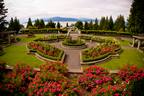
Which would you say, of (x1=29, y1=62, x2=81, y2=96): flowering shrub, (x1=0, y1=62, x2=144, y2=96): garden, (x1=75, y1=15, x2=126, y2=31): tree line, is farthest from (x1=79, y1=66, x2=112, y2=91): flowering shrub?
(x1=75, y1=15, x2=126, y2=31): tree line

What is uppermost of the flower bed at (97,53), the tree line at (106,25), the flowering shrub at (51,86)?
the tree line at (106,25)

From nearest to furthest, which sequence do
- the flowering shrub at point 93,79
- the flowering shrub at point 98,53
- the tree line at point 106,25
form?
the flowering shrub at point 93,79 < the flowering shrub at point 98,53 < the tree line at point 106,25

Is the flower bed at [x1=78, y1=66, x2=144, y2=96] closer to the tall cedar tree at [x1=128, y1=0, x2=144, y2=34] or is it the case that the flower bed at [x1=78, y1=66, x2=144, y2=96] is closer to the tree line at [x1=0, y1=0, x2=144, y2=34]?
the tree line at [x1=0, y1=0, x2=144, y2=34]

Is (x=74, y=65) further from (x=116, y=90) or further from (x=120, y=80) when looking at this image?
(x=116, y=90)

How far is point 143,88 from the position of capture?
23.6 ft

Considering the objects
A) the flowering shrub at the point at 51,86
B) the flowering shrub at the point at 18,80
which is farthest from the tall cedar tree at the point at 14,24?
the flowering shrub at the point at 51,86

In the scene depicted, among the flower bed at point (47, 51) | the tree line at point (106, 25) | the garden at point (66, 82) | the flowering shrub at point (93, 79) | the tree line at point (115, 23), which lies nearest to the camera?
the garden at point (66, 82)

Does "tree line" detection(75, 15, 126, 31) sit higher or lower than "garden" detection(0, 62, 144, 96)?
higher

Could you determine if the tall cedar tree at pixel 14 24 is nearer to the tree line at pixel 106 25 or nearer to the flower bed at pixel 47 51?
the tree line at pixel 106 25

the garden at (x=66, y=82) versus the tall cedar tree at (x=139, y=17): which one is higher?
the tall cedar tree at (x=139, y=17)

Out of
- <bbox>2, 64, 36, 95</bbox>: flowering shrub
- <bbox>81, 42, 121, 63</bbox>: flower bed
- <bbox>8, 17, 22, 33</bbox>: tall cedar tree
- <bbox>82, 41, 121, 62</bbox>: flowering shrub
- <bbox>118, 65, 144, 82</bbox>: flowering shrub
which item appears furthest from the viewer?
<bbox>8, 17, 22, 33</bbox>: tall cedar tree

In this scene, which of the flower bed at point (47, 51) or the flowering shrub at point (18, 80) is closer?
the flowering shrub at point (18, 80)

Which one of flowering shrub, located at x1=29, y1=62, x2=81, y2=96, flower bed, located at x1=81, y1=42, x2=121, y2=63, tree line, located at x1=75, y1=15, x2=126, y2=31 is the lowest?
flower bed, located at x1=81, y1=42, x2=121, y2=63

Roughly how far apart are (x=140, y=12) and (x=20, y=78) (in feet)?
106
